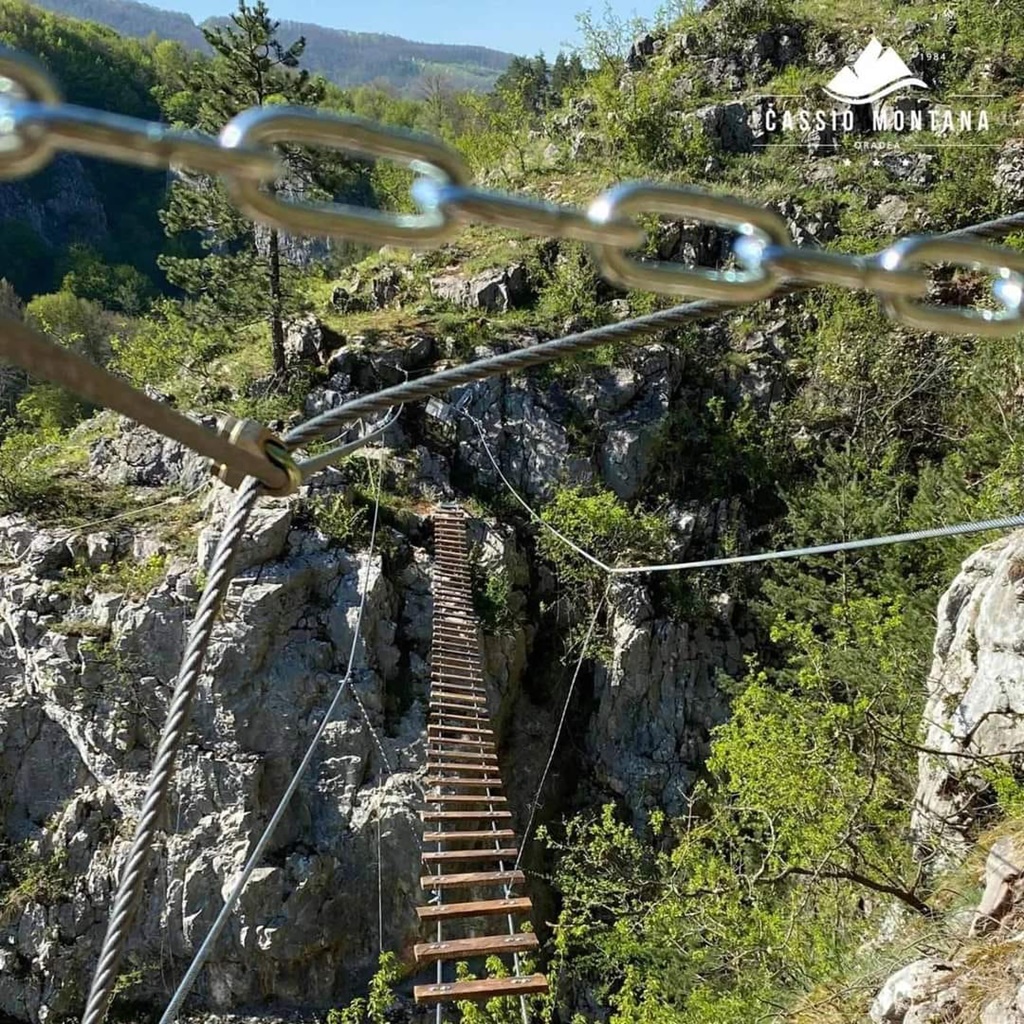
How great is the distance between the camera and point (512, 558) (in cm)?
1011

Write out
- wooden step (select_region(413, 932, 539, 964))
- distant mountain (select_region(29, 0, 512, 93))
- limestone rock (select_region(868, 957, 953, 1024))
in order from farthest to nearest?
distant mountain (select_region(29, 0, 512, 93))
wooden step (select_region(413, 932, 539, 964))
limestone rock (select_region(868, 957, 953, 1024))

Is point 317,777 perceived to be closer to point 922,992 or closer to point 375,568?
point 375,568

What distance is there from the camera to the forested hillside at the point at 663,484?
5828 millimetres

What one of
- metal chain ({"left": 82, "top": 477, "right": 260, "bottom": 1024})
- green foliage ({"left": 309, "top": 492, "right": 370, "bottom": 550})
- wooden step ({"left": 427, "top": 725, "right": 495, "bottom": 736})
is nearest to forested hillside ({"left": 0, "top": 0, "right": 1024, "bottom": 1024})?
green foliage ({"left": 309, "top": 492, "right": 370, "bottom": 550})

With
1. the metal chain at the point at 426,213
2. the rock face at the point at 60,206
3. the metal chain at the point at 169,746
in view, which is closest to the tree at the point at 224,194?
the metal chain at the point at 169,746

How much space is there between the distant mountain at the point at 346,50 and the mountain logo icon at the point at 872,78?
365 feet

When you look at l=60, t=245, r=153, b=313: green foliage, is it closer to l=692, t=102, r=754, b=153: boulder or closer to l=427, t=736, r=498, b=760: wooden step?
l=692, t=102, r=754, b=153: boulder

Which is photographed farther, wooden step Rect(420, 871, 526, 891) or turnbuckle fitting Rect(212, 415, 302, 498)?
wooden step Rect(420, 871, 526, 891)

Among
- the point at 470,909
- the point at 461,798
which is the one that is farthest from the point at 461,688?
the point at 470,909

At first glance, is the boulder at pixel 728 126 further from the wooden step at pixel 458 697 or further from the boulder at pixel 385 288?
the wooden step at pixel 458 697

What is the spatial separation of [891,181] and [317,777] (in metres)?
13.6

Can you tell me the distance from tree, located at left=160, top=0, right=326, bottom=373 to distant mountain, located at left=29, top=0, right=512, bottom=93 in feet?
387

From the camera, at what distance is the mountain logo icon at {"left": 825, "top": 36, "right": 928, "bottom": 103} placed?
15.3 metres

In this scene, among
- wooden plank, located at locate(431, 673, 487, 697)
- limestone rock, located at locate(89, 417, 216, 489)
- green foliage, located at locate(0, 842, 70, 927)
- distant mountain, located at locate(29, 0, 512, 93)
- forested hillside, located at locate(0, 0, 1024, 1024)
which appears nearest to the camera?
forested hillside, located at locate(0, 0, 1024, 1024)
